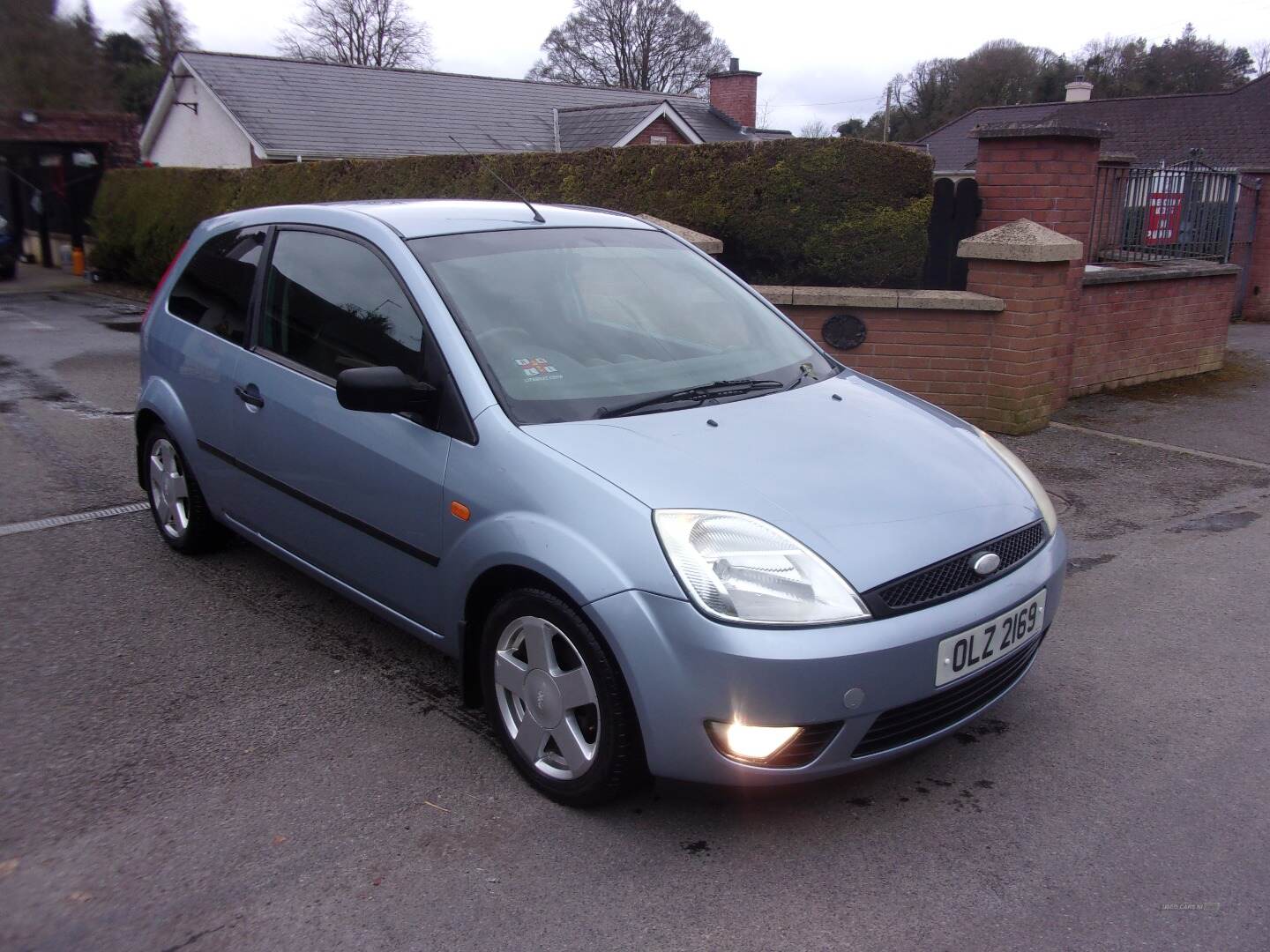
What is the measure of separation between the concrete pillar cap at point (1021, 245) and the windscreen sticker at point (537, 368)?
490 cm

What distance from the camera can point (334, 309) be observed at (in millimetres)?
3842

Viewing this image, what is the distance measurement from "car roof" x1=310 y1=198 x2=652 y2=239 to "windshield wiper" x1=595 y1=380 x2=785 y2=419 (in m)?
0.99

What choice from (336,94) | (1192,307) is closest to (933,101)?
(336,94)

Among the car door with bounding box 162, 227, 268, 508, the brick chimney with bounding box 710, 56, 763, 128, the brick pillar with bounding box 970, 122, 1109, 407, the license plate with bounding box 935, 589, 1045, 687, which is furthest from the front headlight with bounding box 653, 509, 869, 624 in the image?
the brick chimney with bounding box 710, 56, 763, 128

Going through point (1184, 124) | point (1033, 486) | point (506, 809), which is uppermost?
point (1184, 124)

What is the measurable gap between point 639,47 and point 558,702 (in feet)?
191

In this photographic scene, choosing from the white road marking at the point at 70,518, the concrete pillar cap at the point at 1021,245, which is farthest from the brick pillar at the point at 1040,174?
the white road marking at the point at 70,518

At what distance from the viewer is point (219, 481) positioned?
4469 mm

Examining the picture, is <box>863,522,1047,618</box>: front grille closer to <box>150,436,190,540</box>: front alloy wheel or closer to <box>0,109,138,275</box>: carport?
<box>150,436,190,540</box>: front alloy wheel

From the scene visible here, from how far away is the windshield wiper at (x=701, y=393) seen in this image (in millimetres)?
3275

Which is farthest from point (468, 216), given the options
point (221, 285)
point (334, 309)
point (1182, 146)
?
point (1182, 146)

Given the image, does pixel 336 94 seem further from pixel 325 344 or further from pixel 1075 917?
pixel 1075 917

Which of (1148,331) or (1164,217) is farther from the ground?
(1164,217)

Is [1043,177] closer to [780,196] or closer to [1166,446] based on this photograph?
[780,196]
